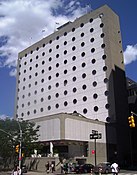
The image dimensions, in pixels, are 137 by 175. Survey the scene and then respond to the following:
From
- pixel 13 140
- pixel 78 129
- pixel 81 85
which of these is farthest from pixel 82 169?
pixel 81 85

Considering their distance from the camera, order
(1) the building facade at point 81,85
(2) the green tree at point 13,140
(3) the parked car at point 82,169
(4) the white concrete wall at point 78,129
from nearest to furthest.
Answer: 1. (3) the parked car at point 82,169
2. (2) the green tree at point 13,140
3. (4) the white concrete wall at point 78,129
4. (1) the building facade at point 81,85

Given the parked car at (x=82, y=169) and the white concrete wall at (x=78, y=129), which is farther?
the white concrete wall at (x=78, y=129)

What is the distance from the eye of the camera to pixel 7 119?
5209cm

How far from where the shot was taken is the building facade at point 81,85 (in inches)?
2266

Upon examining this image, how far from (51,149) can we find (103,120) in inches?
664

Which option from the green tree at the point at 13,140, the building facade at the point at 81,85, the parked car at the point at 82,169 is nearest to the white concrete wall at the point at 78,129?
the building facade at the point at 81,85

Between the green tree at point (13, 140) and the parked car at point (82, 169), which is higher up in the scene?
the green tree at point (13, 140)

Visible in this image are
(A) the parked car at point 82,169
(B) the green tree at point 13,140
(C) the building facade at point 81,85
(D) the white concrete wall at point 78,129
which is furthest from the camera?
(C) the building facade at point 81,85

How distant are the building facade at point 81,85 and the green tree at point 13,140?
172 inches

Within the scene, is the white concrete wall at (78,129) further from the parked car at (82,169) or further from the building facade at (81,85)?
the parked car at (82,169)

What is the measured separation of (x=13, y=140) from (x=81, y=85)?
1121 inches

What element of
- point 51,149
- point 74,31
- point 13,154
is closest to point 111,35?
point 74,31

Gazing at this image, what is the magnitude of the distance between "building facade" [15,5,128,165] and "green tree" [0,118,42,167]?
14.3 feet

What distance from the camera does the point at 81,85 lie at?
7169 cm
